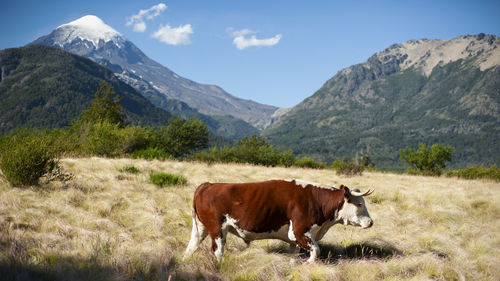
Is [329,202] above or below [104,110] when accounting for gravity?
below

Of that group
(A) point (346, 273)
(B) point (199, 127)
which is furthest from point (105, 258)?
(B) point (199, 127)

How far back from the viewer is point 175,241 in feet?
23.6

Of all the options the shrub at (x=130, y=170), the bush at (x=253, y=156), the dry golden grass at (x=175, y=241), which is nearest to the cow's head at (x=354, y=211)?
the dry golden grass at (x=175, y=241)

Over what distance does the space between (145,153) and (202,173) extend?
8.93m


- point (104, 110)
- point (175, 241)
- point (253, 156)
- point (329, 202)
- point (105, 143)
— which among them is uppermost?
point (104, 110)

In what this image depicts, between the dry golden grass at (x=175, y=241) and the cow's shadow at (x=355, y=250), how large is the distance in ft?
0.10

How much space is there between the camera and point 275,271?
18.2 feet

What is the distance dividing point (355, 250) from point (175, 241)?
4.18 m

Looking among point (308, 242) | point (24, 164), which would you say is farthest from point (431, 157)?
point (24, 164)

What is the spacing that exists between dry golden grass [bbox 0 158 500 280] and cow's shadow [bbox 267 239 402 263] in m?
0.03

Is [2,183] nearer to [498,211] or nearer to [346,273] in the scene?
[346,273]

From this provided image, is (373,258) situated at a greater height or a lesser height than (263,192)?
lesser

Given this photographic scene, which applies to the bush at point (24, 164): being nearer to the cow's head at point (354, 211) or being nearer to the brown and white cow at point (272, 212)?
the brown and white cow at point (272, 212)

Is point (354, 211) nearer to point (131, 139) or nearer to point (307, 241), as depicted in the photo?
point (307, 241)
